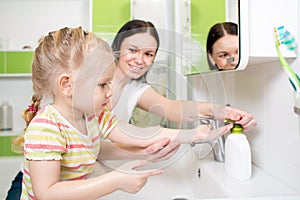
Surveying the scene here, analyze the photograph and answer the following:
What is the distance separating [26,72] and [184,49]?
181 cm

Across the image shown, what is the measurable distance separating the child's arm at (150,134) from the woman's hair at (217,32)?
203mm

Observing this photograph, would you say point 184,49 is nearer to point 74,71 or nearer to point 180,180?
point 74,71

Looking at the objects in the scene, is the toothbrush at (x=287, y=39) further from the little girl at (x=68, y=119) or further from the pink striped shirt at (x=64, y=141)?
the pink striped shirt at (x=64, y=141)

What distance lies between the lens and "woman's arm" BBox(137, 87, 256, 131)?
0.93 m

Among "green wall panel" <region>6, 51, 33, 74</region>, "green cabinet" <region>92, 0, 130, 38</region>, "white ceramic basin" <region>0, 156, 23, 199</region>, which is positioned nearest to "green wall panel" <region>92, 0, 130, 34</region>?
"green cabinet" <region>92, 0, 130, 38</region>

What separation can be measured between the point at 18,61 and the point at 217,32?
1.93 m

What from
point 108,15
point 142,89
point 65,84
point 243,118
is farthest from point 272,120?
point 108,15

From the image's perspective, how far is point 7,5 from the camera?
249 cm

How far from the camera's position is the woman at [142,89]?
785 millimetres

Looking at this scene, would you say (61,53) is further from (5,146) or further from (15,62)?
(5,146)

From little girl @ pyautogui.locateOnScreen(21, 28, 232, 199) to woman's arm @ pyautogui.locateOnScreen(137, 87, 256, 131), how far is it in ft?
0.59

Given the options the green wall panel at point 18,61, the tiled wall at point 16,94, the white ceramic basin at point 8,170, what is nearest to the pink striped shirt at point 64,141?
the white ceramic basin at point 8,170

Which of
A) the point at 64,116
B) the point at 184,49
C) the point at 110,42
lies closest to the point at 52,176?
the point at 64,116

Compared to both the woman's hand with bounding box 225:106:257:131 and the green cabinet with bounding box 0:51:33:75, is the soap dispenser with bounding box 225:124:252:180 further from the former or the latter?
the green cabinet with bounding box 0:51:33:75
